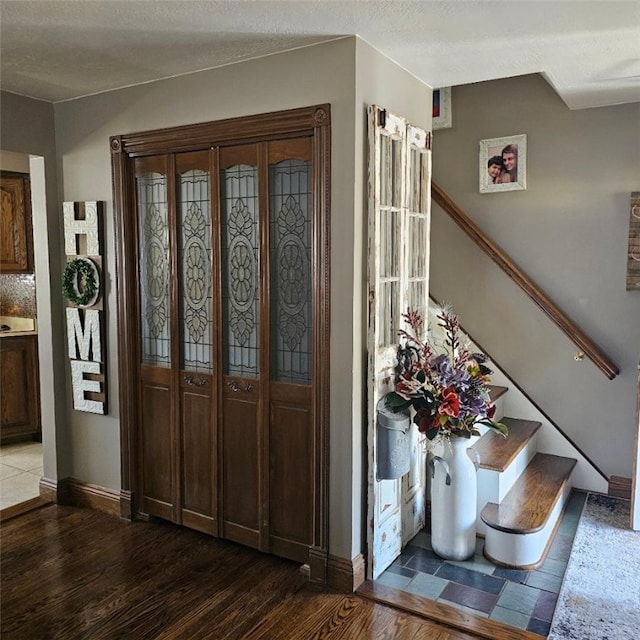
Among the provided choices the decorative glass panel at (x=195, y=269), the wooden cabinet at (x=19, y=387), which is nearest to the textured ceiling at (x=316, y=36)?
the decorative glass panel at (x=195, y=269)

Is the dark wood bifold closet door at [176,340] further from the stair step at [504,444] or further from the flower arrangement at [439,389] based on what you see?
the stair step at [504,444]

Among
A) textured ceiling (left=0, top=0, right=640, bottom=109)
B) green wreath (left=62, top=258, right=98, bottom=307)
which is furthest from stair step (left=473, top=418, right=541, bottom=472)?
green wreath (left=62, top=258, right=98, bottom=307)

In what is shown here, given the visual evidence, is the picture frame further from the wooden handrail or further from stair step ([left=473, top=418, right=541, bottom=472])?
stair step ([left=473, top=418, right=541, bottom=472])

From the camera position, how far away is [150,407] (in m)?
3.38

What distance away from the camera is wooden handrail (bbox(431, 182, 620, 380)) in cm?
364

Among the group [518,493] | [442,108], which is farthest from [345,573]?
[442,108]

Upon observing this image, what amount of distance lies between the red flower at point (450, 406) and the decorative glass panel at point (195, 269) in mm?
1234

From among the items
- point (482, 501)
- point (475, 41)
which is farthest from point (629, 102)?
point (482, 501)

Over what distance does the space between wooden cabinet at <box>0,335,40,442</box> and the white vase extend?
359 cm

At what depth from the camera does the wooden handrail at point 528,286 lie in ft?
11.9

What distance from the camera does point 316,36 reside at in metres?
2.47

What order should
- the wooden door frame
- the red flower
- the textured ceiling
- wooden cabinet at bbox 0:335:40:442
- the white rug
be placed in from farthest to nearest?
1. wooden cabinet at bbox 0:335:40:442
2. the red flower
3. the wooden door frame
4. the white rug
5. the textured ceiling

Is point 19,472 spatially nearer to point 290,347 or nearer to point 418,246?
point 290,347

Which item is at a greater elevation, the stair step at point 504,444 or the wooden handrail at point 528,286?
the wooden handrail at point 528,286
